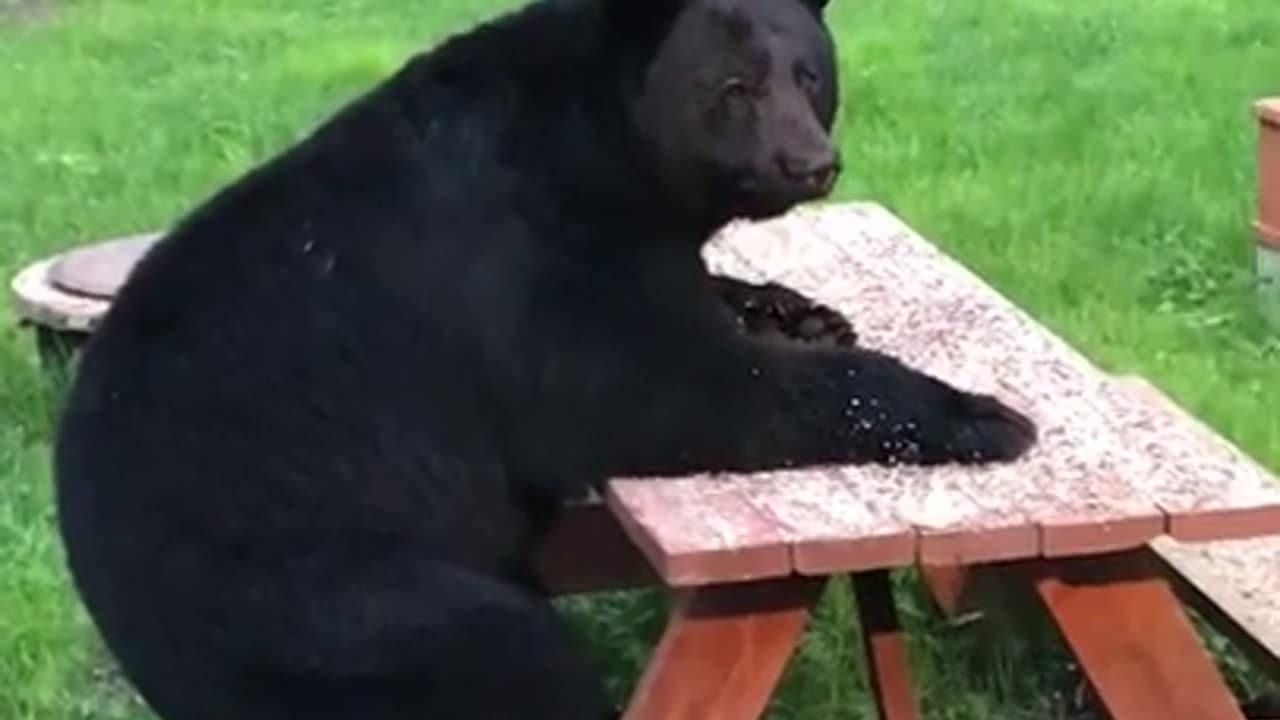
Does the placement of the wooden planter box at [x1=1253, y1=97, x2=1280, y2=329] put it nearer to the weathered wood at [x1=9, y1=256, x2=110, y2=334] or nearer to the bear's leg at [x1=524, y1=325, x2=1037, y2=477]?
the weathered wood at [x1=9, y1=256, x2=110, y2=334]

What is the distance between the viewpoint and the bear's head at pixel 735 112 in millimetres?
3627

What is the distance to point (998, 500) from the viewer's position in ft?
11.5

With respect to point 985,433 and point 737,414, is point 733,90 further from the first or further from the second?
point 985,433

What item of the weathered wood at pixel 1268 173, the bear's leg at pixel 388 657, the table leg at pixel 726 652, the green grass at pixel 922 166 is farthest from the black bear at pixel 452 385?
the weathered wood at pixel 1268 173

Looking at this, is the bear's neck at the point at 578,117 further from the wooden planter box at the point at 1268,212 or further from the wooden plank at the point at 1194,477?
the wooden planter box at the point at 1268,212

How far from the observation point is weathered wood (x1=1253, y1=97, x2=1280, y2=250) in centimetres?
658

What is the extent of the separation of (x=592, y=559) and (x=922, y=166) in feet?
12.6

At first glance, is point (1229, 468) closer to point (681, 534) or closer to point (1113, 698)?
point (1113, 698)

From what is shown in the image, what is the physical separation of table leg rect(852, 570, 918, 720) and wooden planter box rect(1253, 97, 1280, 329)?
246 cm

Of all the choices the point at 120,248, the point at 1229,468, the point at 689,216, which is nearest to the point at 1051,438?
the point at 1229,468

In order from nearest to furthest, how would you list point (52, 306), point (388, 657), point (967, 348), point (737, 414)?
point (388, 657), point (737, 414), point (967, 348), point (52, 306)

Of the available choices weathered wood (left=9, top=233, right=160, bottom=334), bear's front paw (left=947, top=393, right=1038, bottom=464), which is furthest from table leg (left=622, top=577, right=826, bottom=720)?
weathered wood (left=9, top=233, right=160, bottom=334)

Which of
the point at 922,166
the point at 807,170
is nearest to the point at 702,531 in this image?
the point at 807,170

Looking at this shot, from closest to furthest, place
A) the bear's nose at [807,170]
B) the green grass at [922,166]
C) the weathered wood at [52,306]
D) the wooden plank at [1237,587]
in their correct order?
the bear's nose at [807,170] → the wooden plank at [1237,587] → the green grass at [922,166] → the weathered wood at [52,306]
